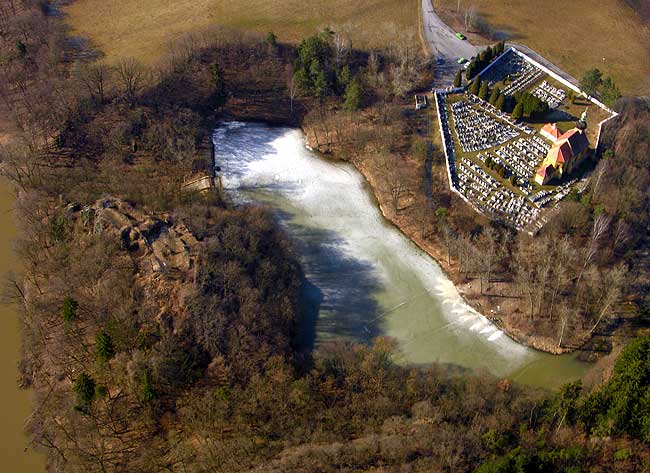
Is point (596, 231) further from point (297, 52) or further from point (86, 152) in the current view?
point (86, 152)

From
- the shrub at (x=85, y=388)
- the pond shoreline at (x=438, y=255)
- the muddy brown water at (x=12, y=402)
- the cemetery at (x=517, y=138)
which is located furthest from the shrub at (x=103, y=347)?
the cemetery at (x=517, y=138)

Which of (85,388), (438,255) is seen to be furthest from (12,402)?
(438,255)

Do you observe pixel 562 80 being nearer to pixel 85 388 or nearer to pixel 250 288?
pixel 250 288

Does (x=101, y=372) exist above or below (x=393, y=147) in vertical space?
below

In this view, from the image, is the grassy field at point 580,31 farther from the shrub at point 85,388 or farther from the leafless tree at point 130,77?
the shrub at point 85,388

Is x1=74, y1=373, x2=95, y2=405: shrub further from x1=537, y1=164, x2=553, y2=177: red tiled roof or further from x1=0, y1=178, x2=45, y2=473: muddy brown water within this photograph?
x1=537, y1=164, x2=553, y2=177: red tiled roof

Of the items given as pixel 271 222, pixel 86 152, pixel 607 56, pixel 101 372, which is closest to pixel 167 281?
pixel 101 372
